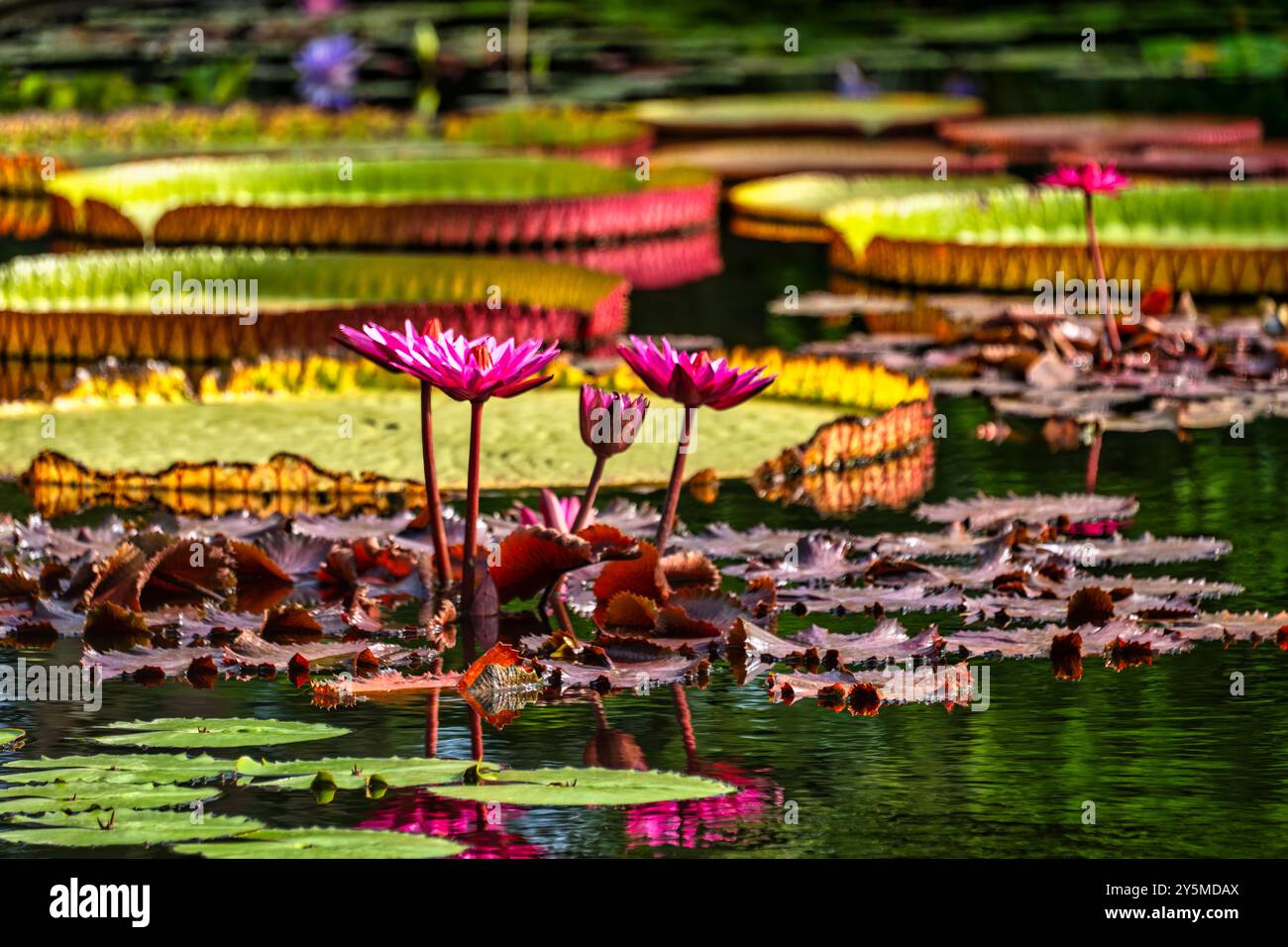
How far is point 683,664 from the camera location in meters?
4.99

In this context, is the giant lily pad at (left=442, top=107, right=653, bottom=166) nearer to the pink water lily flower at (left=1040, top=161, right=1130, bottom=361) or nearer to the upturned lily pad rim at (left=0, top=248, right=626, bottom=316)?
the upturned lily pad rim at (left=0, top=248, right=626, bottom=316)

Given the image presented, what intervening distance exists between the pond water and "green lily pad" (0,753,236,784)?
11cm

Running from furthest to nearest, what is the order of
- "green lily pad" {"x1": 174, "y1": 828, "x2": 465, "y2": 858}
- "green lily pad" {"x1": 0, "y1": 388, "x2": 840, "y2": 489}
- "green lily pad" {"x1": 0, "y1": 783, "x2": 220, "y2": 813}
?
"green lily pad" {"x1": 0, "y1": 388, "x2": 840, "y2": 489}
"green lily pad" {"x1": 0, "y1": 783, "x2": 220, "y2": 813}
"green lily pad" {"x1": 174, "y1": 828, "x2": 465, "y2": 858}

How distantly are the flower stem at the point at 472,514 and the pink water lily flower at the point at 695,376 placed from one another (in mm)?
315

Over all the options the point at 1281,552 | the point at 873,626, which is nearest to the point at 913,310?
the point at 1281,552

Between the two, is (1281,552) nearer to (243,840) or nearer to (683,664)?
(683,664)

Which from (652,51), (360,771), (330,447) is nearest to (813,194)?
(330,447)

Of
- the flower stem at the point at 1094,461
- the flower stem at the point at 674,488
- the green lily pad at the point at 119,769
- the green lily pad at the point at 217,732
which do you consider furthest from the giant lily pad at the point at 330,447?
the green lily pad at the point at 119,769

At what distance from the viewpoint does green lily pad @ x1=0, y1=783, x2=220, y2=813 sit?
4047 millimetres

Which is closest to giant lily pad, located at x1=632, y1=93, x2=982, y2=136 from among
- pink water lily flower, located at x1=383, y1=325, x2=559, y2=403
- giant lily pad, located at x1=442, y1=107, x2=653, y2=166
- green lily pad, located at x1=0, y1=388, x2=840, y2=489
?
giant lily pad, located at x1=442, y1=107, x2=653, y2=166

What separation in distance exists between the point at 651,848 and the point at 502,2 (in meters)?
33.6

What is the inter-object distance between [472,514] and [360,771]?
1066 mm

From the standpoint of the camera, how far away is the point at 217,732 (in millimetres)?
4500

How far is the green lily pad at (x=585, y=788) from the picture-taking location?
4.06 metres
